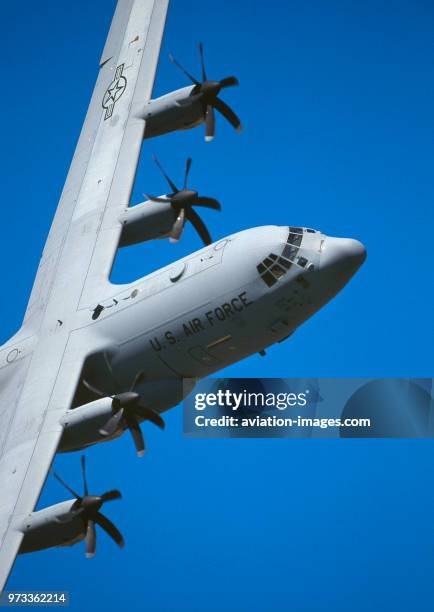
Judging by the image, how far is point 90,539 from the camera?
1591 inches

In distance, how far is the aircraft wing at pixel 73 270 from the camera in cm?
4141

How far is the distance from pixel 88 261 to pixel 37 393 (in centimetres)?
575

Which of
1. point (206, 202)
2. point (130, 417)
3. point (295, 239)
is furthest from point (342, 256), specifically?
point (130, 417)

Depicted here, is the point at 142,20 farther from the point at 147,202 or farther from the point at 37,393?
the point at 37,393

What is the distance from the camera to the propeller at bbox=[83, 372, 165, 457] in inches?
1572

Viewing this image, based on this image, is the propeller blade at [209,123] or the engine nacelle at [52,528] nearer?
the engine nacelle at [52,528]

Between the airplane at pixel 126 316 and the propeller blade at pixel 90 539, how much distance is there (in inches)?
1.7

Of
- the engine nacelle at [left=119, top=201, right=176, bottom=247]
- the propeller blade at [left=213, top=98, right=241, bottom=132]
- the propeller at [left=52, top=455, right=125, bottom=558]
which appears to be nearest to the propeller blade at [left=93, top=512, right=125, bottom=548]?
the propeller at [left=52, top=455, right=125, bottom=558]

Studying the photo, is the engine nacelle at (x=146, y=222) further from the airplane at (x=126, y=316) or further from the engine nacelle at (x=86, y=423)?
the engine nacelle at (x=86, y=423)

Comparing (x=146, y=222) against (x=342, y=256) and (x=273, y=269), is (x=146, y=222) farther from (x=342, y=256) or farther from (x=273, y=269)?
(x=342, y=256)

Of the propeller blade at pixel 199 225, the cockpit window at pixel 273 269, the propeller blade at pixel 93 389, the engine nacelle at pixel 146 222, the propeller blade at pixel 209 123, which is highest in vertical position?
the propeller blade at pixel 209 123

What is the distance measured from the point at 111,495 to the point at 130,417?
8.83 ft

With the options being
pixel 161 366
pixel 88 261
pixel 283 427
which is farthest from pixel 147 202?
pixel 283 427

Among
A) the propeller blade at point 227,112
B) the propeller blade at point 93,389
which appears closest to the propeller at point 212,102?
the propeller blade at point 227,112
